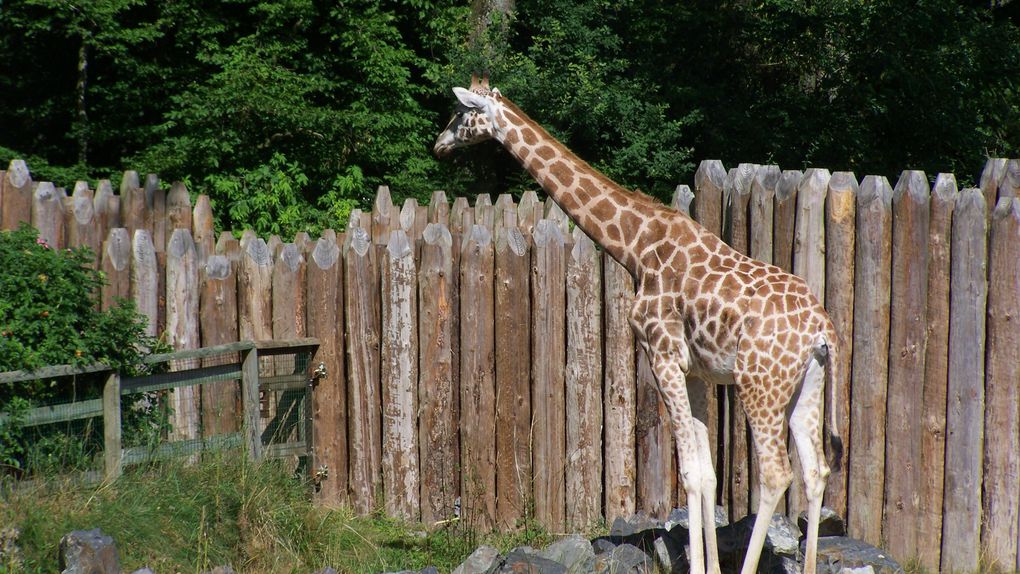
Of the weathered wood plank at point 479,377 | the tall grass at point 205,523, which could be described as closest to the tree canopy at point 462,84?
the weathered wood plank at point 479,377

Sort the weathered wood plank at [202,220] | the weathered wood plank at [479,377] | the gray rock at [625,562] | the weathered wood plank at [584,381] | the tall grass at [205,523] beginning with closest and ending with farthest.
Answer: the tall grass at [205,523] < the gray rock at [625,562] < the weathered wood plank at [584,381] < the weathered wood plank at [479,377] < the weathered wood plank at [202,220]

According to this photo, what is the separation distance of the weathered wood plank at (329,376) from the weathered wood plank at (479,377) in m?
0.89

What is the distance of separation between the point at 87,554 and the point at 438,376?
2.70 m

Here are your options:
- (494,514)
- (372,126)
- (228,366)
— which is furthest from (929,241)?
(372,126)

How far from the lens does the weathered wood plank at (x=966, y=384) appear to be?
6.34 meters

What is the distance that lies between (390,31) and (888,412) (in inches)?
518

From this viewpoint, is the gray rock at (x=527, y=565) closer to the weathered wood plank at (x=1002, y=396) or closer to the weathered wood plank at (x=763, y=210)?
the weathered wood plank at (x=763, y=210)

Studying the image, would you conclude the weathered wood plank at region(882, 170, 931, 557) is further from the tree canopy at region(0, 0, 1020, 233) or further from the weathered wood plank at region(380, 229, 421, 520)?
the tree canopy at region(0, 0, 1020, 233)

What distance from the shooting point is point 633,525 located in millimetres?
6809

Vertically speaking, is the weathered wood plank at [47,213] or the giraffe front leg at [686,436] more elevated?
the weathered wood plank at [47,213]

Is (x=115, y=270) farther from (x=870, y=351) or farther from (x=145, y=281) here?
(x=870, y=351)

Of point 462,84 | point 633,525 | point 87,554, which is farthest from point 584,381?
point 462,84

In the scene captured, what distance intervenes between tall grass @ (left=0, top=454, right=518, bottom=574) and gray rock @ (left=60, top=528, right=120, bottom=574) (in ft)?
0.57

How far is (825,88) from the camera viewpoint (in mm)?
16484
